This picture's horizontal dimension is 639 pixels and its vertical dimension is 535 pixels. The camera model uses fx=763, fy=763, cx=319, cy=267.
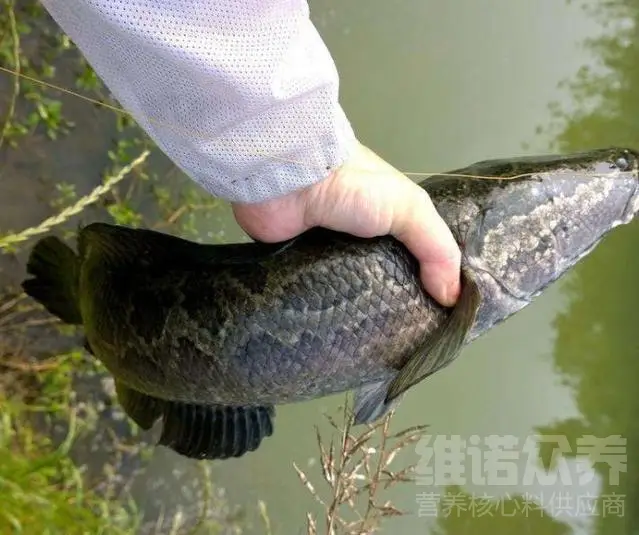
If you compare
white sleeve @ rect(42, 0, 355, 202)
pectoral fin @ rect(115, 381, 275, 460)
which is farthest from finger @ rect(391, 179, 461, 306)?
pectoral fin @ rect(115, 381, 275, 460)

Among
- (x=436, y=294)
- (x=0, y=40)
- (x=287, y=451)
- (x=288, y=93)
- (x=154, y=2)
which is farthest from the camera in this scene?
(x=287, y=451)

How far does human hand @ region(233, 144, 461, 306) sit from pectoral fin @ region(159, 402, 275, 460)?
11.3 inches

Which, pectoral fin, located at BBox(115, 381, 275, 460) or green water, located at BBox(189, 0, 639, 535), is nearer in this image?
pectoral fin, located at BBox(115, 381, 275, 460)

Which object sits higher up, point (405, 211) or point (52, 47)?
point (52, 47)

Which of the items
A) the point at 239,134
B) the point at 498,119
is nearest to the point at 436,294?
the point at 239,134

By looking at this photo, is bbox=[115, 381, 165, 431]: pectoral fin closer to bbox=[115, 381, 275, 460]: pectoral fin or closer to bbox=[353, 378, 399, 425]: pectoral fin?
bbox=[115, 381, 275, 460]: pectoral fin

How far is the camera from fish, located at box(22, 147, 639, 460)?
93 centimetres

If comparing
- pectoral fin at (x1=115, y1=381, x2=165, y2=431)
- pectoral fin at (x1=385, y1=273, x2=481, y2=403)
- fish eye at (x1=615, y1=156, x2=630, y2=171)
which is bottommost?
pectoral fin at (x1=115, y1=381, x2=165, y2=431)

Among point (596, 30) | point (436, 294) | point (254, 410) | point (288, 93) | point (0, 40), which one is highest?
point (596, 30)

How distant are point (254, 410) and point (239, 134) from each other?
Answer: 46 centimetres

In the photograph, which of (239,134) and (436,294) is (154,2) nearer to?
(239,134)

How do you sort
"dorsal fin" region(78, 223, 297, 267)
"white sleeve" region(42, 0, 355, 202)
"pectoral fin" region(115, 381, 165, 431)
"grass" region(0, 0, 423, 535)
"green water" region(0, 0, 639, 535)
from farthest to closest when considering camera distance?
1. "green water" region(0, 0, 639, 535)
2. "grass" region(0, 0, 423, 535)
3. "pectoral fin" region(115, 381, 165, 431)
4. "dorsal fin" region(78, 223, 297, 267)
5. "white sleeve" region(42, 0, 355, 202)

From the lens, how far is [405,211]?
0.88 m

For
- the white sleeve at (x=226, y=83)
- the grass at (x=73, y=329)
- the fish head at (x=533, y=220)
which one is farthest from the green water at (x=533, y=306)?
the white sleeve at (x=226, y=83)
